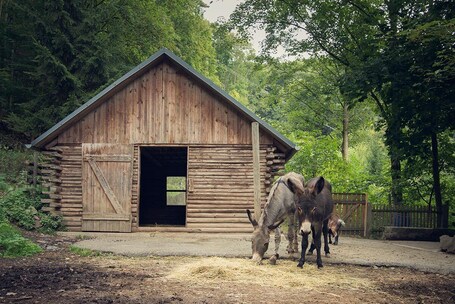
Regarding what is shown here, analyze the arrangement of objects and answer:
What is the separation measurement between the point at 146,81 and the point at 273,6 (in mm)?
9835

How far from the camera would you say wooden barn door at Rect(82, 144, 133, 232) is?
15.5 metres

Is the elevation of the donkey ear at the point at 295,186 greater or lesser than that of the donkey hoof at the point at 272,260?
greater

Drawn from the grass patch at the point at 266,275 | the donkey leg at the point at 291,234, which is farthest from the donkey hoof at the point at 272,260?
the donkey leg at the point at 291,234

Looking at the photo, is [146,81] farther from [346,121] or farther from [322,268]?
[346,121]

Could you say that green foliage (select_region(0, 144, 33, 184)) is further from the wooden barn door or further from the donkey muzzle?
the donkey muzzle

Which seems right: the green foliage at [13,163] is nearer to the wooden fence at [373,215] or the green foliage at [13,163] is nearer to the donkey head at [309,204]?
the wooden fence at [373,215]

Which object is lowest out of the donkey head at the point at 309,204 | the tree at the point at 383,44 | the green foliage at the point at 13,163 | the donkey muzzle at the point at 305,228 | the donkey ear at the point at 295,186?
the donkey muzzle at the point at 305,228

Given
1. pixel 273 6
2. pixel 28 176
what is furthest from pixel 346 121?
pixel 28 176

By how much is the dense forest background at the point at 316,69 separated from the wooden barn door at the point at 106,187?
6456 millimetres

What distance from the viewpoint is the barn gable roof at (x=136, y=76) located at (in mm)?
15094

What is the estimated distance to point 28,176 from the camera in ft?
60.0

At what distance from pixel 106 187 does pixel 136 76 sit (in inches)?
152

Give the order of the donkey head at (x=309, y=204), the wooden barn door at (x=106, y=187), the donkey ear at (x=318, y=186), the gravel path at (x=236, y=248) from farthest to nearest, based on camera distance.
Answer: the wooden barn door at (x=106, y=187) < the gravel path at (x=236, y=248) < the donkey ear at (x=318, y=186) < the donkey head at (x=309, y=204)

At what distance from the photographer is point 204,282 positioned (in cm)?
799
